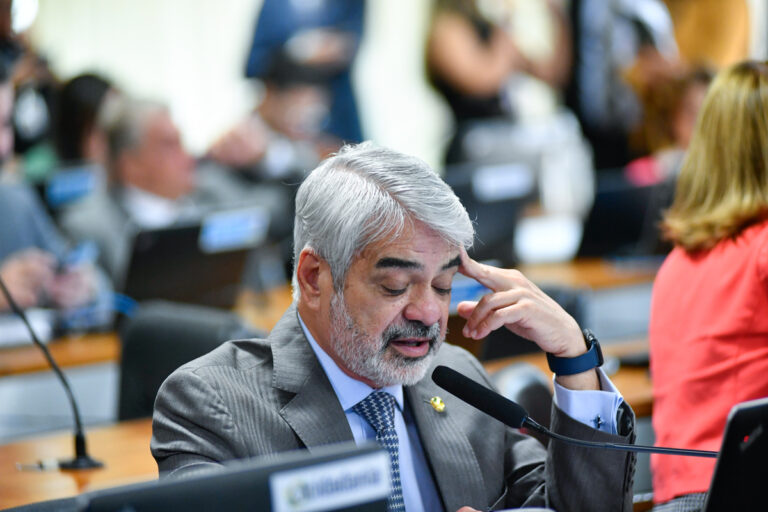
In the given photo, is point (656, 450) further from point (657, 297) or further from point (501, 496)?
point (657, 297)

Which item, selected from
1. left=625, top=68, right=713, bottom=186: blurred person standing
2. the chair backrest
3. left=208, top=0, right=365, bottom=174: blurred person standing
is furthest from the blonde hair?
left=208, top=0, right=365, bottom=174: blurred person standing

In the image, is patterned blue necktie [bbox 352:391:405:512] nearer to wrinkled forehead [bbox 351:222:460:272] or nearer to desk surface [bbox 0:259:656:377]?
wrinkled forehead [bbox 351:222:460:272]

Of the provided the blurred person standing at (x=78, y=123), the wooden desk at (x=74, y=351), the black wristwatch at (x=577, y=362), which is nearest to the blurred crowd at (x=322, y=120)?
the blurred person standing at (x=78, y=123)

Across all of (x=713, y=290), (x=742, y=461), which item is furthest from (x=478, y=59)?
(x=742, y=461)

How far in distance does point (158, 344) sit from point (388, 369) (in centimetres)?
114

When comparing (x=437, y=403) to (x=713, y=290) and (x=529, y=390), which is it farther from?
(x=713, y=290)

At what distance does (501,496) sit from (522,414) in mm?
290

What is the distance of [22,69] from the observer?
541 cm

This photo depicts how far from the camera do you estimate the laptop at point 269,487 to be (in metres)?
0.98

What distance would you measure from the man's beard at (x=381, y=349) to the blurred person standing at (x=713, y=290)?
2.85 ft

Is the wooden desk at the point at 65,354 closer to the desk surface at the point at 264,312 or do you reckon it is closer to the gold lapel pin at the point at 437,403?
the desk surface at the point at 264,312

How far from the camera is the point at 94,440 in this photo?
8.43 feet

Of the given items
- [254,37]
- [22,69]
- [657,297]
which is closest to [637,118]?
[254,37]

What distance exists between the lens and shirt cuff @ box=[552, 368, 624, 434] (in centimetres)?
176
